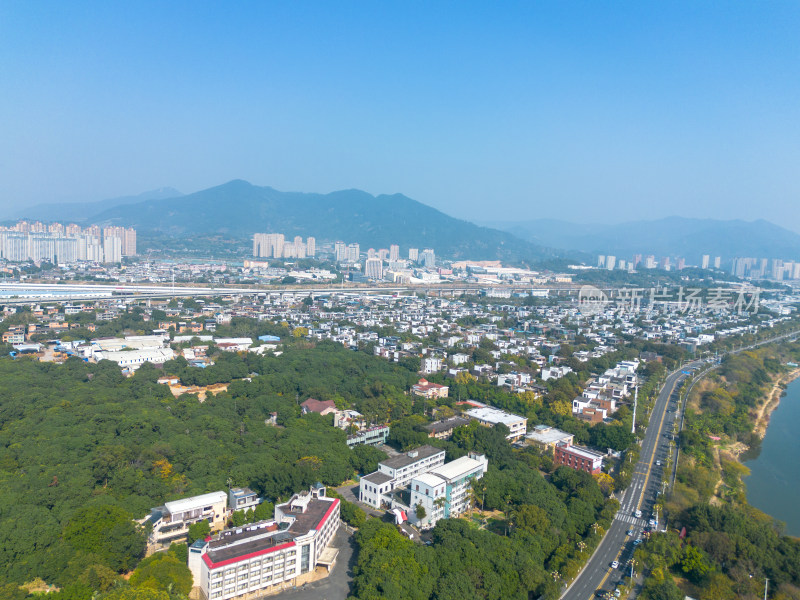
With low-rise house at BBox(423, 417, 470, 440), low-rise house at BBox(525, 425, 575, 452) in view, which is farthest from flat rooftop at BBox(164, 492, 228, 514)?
low-rise house at BBox(525, 425, 575, 452)

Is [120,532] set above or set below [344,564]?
above

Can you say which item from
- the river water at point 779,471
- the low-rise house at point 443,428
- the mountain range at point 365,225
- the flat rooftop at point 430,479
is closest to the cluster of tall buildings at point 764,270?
the mountain range at point 365,225

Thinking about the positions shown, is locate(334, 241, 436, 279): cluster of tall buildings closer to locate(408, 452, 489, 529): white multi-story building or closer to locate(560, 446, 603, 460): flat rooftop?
locate(560, 446, 603, 460): flat rooftop

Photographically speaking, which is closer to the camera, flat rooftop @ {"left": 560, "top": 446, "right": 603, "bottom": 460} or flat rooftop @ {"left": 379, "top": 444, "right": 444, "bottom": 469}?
flat rooftop @ {"left": 379, "top": 444, "right": 444, "bottom": 469}

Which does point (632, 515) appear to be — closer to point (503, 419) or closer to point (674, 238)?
point (503, 419)

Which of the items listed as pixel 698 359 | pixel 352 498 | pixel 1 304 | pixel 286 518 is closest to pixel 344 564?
pixel 286 518

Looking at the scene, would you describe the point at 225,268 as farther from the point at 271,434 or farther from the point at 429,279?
the point at 271,434
